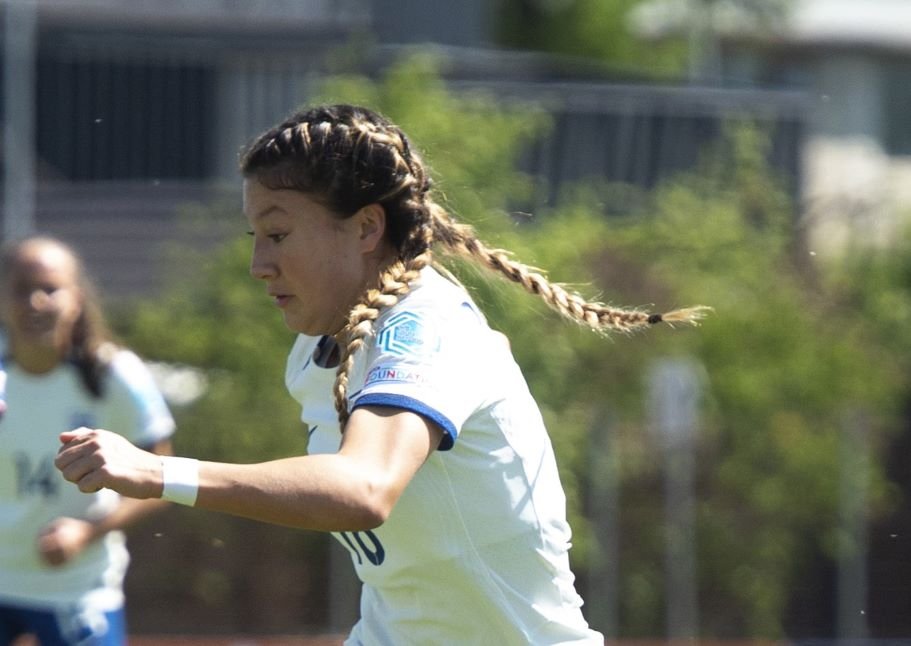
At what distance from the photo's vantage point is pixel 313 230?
126 inches

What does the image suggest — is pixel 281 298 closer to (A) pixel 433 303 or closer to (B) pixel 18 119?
(A) pixel 433 303

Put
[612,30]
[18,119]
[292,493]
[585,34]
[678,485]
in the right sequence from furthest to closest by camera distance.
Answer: [585,34] → [612,30] → [18,119] → [678,485] → [292,493]

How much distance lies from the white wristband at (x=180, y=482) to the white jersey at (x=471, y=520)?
0.40m

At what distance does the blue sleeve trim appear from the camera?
295 centimetres

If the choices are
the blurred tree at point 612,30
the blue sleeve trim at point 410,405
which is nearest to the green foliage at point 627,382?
the blue sleeve trim at point 410,405

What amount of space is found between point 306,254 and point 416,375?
352mm

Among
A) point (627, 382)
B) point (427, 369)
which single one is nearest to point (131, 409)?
point (427, 369)

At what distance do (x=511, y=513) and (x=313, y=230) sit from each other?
2.02 ft

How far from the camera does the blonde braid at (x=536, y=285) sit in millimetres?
3510

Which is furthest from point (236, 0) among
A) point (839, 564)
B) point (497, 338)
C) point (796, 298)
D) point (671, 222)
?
point (497, 338)

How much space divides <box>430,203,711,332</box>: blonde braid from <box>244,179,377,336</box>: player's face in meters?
0.28

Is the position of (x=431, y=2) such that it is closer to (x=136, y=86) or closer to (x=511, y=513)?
(x=136, y=86)

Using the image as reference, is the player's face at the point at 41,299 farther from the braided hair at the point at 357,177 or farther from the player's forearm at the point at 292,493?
the player's forearm at the point at 292,493

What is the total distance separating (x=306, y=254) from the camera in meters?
3.21
